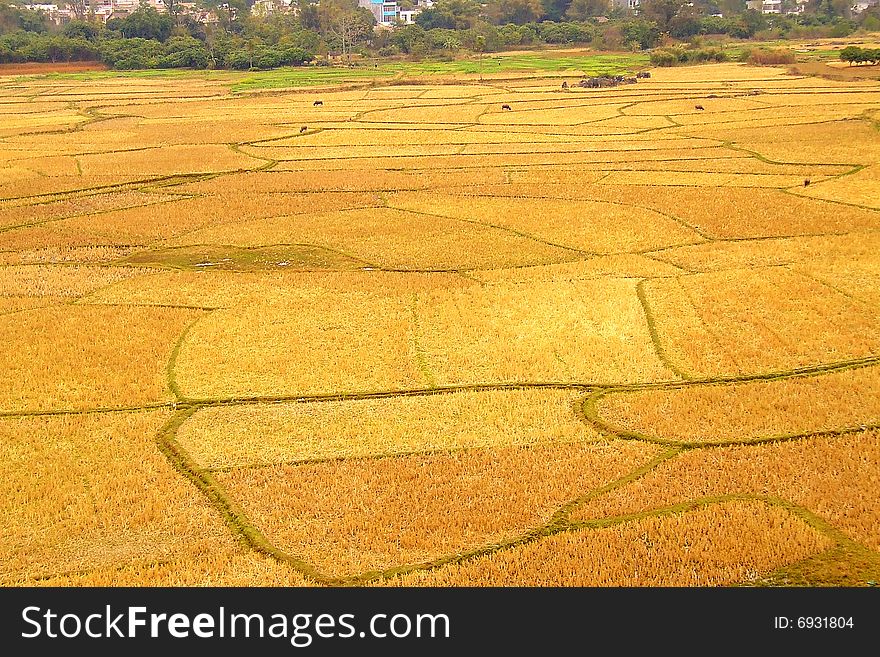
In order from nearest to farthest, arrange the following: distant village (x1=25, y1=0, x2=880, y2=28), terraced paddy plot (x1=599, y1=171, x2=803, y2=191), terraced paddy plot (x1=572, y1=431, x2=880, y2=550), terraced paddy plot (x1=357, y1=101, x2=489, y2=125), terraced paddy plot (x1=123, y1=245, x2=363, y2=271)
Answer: terraced paddy plot (x1=572, y1=431, x2=880, y2=550) → terraced paddy plot (x1=123, y1=245, x2=363, y2=271) → terraced paddy plot (x1=599, y1=171, x2=803, y2=191) → terraced paddy plot (x1=357, y1=101, x2=489, y2=125) → distant village (x1=25, y1=0, x2=880, y2=28)

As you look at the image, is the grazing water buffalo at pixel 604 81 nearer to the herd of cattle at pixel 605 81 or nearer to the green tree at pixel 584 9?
the herd of cattle at pixel 605 81

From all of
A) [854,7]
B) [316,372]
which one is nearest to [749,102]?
[316,372]

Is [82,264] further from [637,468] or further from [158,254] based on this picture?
Answer: [637,468]

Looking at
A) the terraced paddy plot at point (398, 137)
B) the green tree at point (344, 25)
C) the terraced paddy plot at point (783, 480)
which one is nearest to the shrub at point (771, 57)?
the green tree at point (344, 25)

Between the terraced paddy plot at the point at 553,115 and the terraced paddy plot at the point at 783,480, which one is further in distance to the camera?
the terraced paddy plot at the point at 553,115

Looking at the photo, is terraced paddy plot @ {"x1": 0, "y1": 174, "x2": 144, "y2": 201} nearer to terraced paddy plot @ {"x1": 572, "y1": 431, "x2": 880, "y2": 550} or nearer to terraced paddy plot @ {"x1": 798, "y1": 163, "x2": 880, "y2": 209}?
terraced paddy plot @ {"x1": 798, "y1": 163, "x2": 880, "y2": 209}

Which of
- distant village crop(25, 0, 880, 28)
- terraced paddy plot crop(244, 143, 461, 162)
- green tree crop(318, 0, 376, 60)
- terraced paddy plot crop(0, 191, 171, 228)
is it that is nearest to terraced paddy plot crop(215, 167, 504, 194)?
terraced paddy plot crop(244, 143, 461, 162)

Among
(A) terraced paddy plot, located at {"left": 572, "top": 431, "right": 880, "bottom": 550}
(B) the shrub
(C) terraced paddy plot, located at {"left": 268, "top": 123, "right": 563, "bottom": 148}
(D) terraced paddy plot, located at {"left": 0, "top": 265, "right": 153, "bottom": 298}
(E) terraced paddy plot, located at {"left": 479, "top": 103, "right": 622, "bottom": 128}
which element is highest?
(B) the shrub
